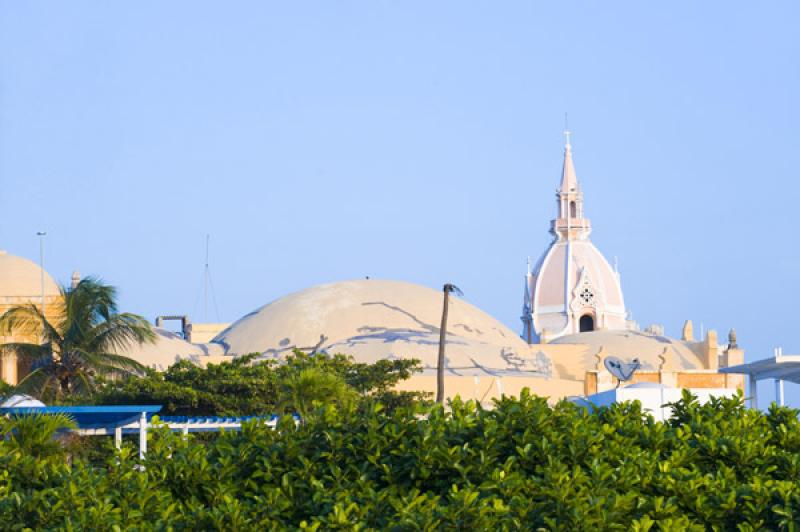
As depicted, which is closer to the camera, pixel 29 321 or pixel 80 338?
pixel 80 338

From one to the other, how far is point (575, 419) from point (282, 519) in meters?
2.32

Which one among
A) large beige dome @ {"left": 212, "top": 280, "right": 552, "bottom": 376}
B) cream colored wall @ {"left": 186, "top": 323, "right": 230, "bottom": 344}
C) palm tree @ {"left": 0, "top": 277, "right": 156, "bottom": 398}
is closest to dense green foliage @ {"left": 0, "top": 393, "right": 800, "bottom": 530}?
palm tree @ {"left": 0, "top": 277, "right": 156, "bottom": 398}

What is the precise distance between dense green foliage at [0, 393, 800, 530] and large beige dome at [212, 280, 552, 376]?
45.6 m

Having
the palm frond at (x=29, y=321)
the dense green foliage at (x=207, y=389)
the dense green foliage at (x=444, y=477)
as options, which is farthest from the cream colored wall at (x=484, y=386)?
the dense green foliage at (x=444, y=477)

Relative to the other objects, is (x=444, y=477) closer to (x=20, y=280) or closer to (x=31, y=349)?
(x=31, y=349)

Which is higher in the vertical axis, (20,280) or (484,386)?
(20,280)

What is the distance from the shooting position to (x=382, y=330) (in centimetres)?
6134

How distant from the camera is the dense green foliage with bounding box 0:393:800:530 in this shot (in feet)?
31.6

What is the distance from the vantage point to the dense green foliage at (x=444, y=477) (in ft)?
31.6

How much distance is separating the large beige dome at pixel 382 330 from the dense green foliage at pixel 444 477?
45614 millimetres

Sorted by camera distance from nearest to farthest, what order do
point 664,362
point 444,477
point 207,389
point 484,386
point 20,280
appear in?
point 444,477
point 207,389
point 20,280
point 484,386
point 664,362

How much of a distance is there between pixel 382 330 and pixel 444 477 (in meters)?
51.0

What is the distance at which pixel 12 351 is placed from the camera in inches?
1268

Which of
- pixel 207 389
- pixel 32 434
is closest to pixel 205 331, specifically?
pixel 207 389
